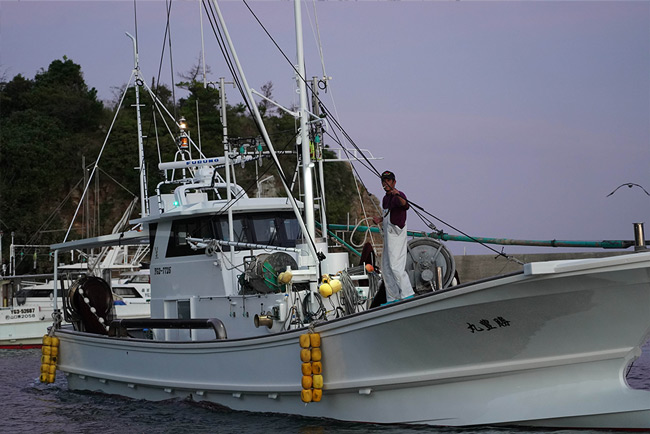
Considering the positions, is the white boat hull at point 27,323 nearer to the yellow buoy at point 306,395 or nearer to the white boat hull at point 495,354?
the white boat hull at point 495,354

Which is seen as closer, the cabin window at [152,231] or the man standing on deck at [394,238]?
the man standing on deck at [394,238]

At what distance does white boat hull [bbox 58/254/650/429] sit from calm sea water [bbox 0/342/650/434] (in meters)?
0.22

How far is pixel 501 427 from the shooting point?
27.6ft

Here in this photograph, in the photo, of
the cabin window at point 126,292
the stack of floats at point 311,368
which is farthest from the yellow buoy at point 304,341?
the cabin window at point 126,292

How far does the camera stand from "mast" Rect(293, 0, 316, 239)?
34.6 ft

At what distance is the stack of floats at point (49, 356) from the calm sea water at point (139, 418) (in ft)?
1.62

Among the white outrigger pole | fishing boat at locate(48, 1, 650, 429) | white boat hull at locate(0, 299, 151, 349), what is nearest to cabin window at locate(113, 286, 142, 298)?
white boat hull at locate(0, 299, 151, 349)

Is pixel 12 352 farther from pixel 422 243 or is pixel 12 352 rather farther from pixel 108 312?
pixel 422 243

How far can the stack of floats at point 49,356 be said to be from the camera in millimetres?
13773

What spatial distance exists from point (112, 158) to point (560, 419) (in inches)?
1731

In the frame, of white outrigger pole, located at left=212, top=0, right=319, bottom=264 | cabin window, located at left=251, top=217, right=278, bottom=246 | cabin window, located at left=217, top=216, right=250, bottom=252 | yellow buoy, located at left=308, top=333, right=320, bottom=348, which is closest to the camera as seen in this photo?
yellow buoy, located at left=308, top=333, right=320, bottom=348

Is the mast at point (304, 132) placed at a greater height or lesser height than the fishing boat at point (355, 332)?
greater

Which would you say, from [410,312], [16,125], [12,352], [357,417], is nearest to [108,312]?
[357,417]

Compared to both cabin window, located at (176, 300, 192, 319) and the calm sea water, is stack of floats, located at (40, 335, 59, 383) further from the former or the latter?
cabin window, located at (176, 300, 192, 319)
